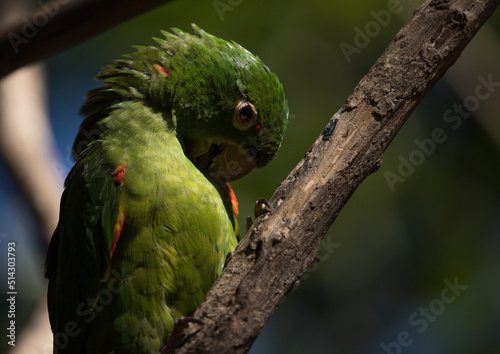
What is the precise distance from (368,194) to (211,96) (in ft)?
15.7

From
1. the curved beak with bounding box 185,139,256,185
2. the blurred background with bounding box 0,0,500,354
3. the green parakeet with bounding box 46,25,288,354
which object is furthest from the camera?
the blurred background with bounding box 0,0,500,354

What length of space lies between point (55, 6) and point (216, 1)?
461 centimetres

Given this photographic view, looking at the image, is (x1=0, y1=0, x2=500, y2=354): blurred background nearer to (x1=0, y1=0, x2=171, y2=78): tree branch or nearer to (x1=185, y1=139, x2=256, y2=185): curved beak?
(x1=185, y1=139, x2=256, y2=185): curved beak

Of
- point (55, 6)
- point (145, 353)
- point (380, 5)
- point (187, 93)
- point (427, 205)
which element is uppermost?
point (380, 5)

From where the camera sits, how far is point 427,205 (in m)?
8.41

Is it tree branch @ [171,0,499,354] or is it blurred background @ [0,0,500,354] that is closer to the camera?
tree branch @ [171,0,499,354]

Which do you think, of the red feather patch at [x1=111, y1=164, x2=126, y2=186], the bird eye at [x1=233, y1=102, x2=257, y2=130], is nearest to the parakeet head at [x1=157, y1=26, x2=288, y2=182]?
the bird eye at [x1=233, y1=102, x2=257, y2=130]

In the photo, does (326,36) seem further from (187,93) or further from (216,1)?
(187,93)

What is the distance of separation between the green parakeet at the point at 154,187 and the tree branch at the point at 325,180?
0.80 m

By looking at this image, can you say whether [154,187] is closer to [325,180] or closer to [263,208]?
[263,208]

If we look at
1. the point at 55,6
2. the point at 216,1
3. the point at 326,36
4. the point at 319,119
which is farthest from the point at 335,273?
the point at 55,6

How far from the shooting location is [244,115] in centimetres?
411

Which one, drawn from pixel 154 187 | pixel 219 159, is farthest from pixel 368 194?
pixel 154 187

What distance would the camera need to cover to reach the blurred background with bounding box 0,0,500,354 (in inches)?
Result: 296
